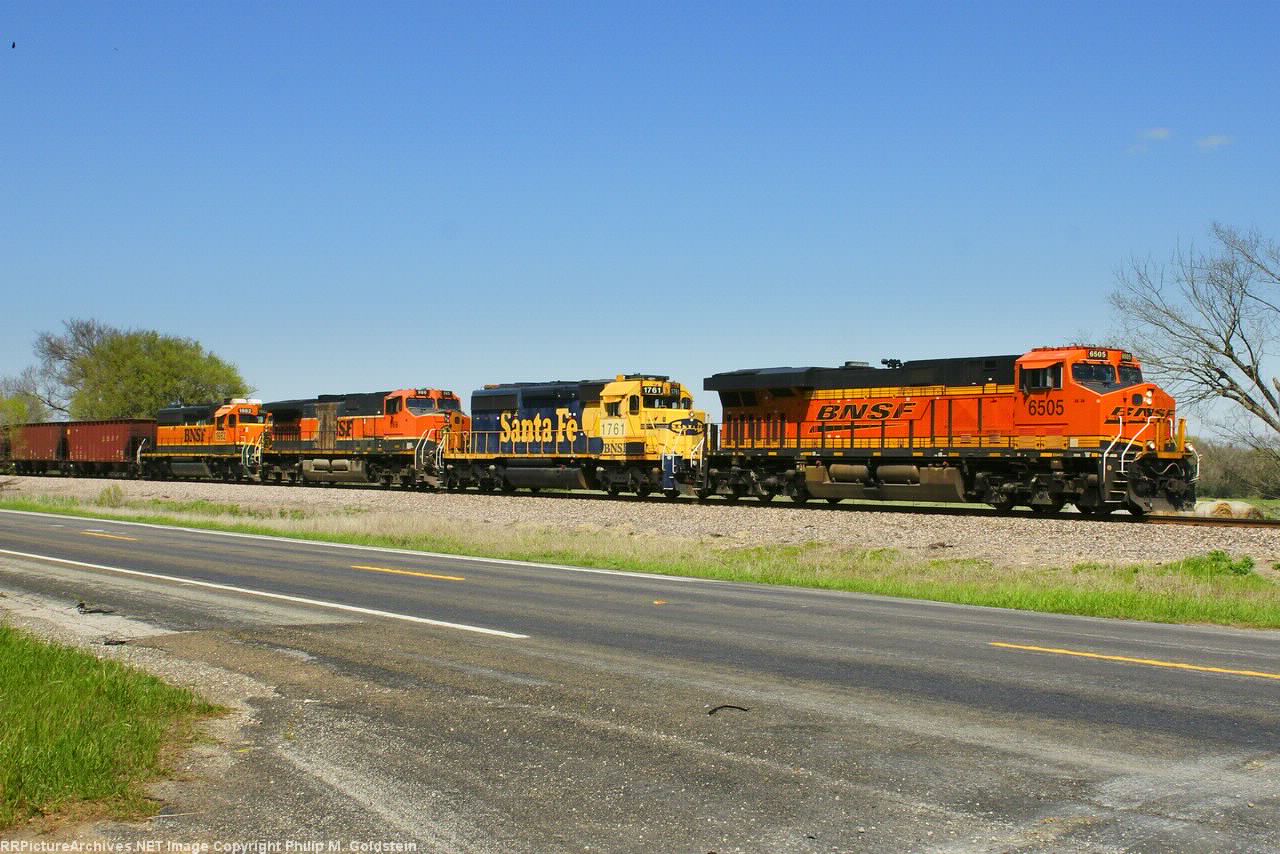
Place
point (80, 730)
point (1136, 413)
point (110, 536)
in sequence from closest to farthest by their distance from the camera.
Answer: point (80, 730) → point (110, 536) → point (1136, 413)

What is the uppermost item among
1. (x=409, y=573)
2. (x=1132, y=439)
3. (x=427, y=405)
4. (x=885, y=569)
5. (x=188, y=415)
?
(x=188, y=415)

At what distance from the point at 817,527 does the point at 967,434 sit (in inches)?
213

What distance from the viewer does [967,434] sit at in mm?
29375

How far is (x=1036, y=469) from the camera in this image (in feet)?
93.0

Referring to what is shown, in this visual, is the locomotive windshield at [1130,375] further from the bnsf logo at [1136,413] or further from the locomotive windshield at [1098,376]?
the bnsf logo at [1136,413]

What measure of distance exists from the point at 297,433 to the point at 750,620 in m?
44.2

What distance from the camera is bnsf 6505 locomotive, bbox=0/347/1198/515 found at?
90.1 feet

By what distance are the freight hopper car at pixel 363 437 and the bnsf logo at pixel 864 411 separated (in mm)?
17502

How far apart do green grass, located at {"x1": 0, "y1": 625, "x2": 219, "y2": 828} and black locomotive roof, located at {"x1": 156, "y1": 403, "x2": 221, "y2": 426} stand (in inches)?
2047

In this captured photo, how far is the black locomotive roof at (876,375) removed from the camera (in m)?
29.4

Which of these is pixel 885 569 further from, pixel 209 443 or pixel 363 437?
pixel 209 443

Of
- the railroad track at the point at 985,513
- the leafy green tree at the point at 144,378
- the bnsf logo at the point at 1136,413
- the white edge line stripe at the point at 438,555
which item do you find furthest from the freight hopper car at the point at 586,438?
the leafy green tree at the point at 144,378

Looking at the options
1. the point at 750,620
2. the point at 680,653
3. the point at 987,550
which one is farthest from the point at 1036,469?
the point at 680,653

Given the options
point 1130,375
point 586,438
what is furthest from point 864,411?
point 586,438
